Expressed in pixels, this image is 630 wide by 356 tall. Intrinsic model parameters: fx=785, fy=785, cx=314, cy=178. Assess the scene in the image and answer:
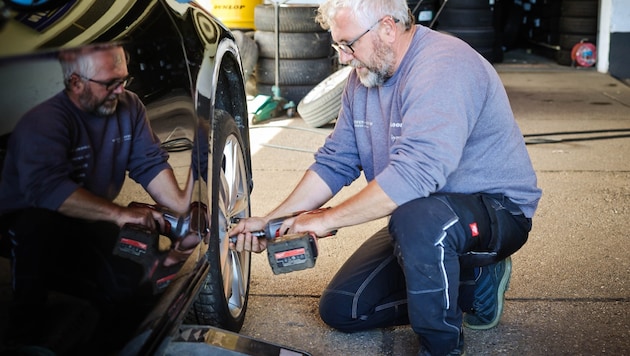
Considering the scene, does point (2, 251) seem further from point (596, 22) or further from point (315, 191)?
point (596, 22)

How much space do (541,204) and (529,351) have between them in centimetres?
190

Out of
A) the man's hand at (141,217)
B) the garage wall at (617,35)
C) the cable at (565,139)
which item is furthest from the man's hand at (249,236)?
the garage wall at (617,35)

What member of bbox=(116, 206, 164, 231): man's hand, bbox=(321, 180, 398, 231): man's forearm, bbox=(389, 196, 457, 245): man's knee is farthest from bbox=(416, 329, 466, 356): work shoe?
bbox=(116, 206, 164, 231): man's hand

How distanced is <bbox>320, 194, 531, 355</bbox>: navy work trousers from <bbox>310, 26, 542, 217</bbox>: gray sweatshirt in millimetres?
80

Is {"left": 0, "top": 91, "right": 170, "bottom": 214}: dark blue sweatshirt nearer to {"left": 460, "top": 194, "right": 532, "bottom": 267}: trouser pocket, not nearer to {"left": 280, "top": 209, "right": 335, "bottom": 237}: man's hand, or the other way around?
{"left": 280, "top": 209, "right": 335, "bottom": 237}: man's hand

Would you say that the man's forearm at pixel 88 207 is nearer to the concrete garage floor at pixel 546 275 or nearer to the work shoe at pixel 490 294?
the concrete garage floor at pixel 546 275

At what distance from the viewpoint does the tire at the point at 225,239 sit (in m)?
2.47

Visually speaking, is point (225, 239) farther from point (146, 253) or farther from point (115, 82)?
point (115, 82)

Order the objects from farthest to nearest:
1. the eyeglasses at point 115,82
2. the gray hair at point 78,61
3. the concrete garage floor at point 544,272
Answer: the concrete garage floor at point 544,272
the eyeglasses at point 115,82
the gray hair at point 78,61

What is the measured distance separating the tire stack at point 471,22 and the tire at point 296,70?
364 centimetres

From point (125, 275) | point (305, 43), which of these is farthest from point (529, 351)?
point (305, 43)

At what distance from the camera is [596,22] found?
1084 cm

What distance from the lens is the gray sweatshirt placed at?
7.86 ft

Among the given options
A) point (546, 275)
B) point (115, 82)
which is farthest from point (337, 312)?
point (115, 82)
